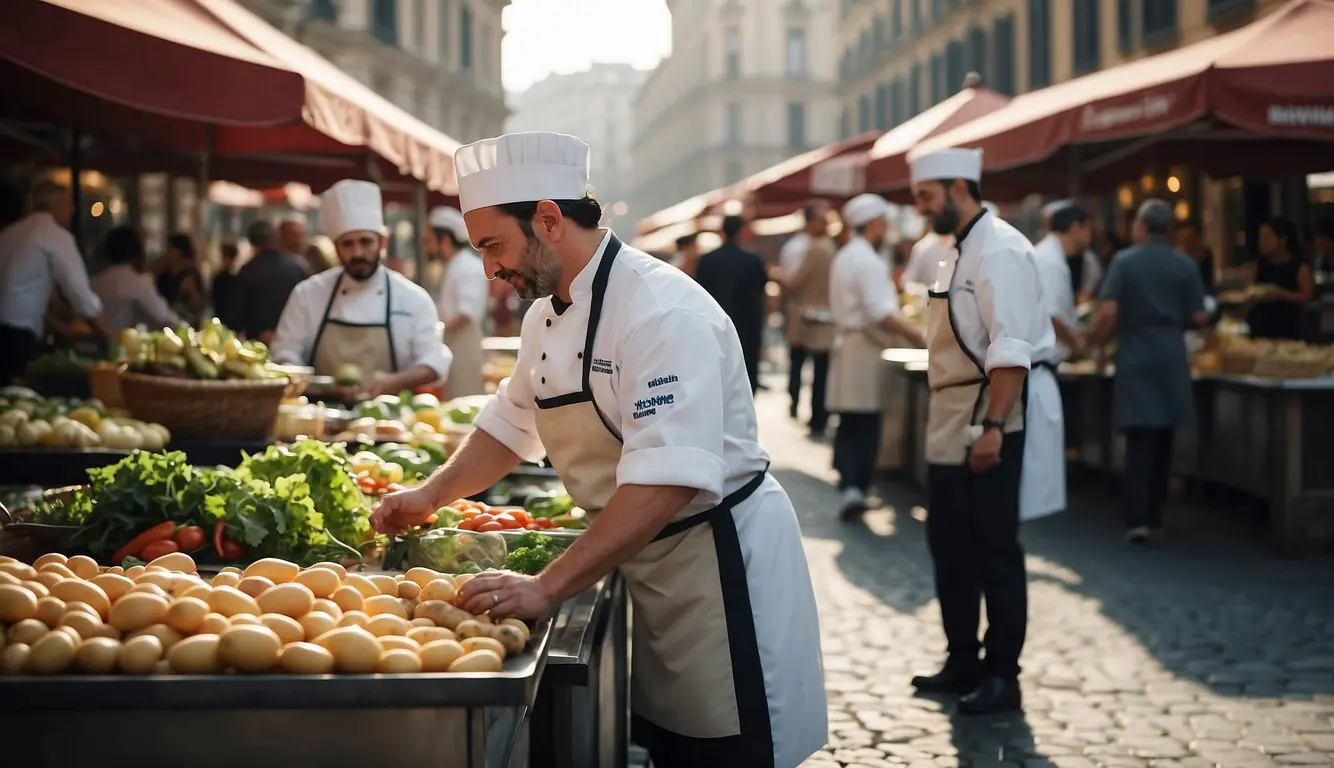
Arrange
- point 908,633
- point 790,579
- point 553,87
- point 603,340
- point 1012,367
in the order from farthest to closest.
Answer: point 553,87, point 908,633, point 1012,367, point 790,579, point 603,340

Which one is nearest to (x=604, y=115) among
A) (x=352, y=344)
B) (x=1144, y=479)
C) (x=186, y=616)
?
(x=1144, y=479)

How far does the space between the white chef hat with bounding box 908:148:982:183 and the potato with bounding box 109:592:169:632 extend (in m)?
4.16

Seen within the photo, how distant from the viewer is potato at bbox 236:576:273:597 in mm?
2895

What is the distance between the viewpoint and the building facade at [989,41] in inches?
956

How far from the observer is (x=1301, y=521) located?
895cm

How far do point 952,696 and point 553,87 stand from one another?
19140cm

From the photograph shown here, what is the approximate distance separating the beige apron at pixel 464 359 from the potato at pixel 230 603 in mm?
8180

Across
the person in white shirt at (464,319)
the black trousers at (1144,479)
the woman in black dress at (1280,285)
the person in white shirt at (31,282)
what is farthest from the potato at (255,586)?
the woman in black dress at (1280,285)

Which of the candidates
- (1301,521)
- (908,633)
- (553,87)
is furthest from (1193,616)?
(553,87)

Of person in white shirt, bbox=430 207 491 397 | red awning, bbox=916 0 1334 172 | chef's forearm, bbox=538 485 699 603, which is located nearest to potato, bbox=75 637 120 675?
chef's forearm, bbox=538 485 699 603

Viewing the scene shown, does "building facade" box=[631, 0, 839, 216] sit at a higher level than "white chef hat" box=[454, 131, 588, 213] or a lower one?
higher

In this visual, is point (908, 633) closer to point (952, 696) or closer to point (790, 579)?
point (952, 696)

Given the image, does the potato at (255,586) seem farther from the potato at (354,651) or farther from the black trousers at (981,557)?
the black trousers at (981,557)

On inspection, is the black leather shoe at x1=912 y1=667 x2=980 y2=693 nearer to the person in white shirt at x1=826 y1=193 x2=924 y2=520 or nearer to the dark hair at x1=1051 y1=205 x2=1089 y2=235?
the person in white shirt at x1=826 y1=193 x2=924 y2=520
